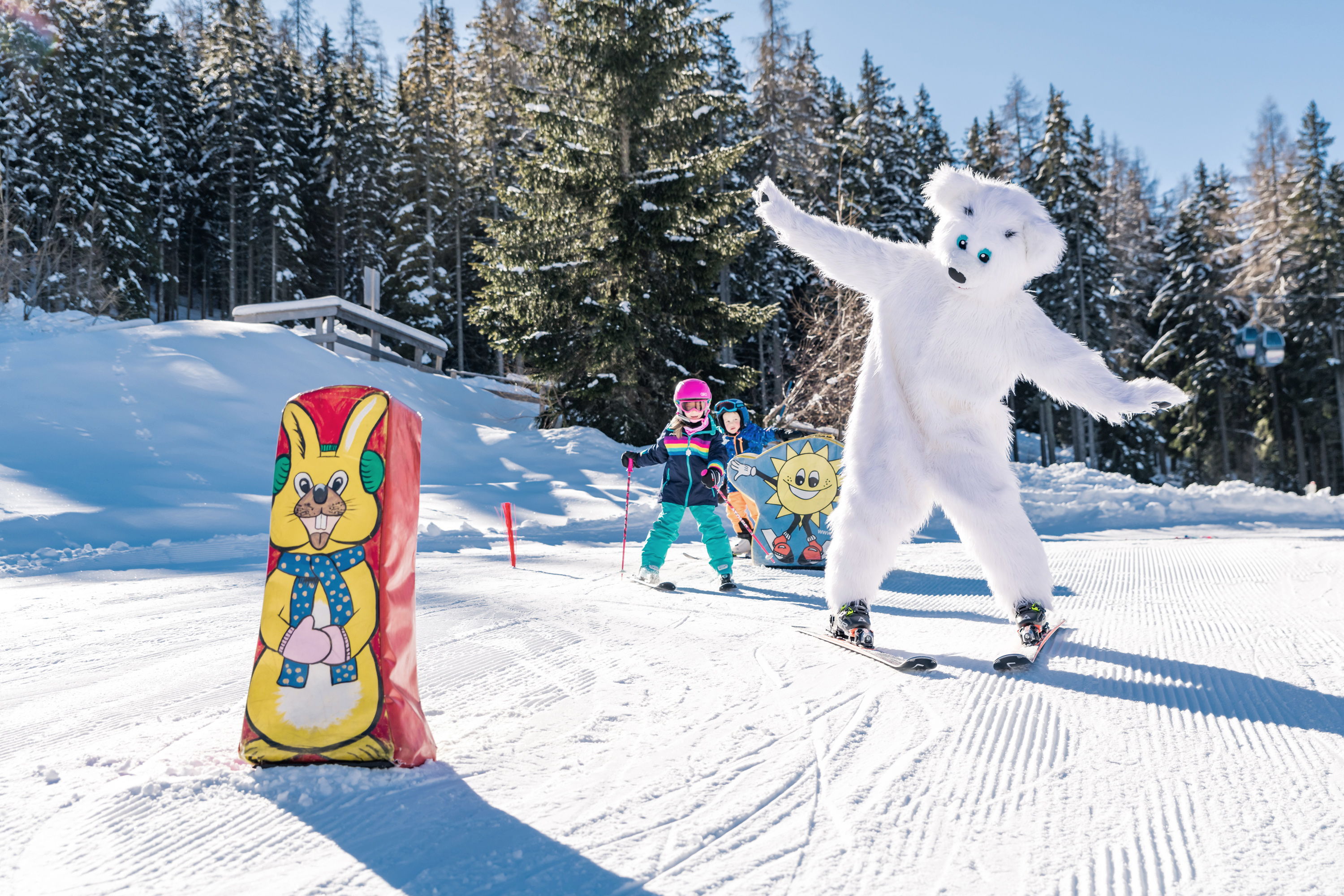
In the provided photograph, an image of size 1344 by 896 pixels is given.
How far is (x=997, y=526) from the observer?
131 inches

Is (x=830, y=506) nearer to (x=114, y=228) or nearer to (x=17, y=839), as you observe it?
(x=17, y=839)

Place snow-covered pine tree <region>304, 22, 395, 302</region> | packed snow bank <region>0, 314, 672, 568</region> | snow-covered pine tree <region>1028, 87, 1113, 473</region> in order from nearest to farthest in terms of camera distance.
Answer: packed snow bank <region>0, 314, 672, 568</region>, snow-covered pine tree <region>1028, 87, 1113, 473</region>, snow-covered pine tree <region>304, 22, 395, 302</region>

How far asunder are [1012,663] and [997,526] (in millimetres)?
593

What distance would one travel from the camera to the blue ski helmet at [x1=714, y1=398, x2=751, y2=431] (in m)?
5.92

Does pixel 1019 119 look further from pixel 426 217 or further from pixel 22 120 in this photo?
pixel 22 120

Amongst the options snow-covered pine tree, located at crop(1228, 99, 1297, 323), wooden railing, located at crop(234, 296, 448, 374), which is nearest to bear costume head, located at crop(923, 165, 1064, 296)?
wooden railing, located at crop(234, 296, 448, 374)

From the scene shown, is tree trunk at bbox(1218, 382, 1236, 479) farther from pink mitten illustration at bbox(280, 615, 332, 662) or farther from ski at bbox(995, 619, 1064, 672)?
pink mitten illustration at bbox(280, 615, 332, 662)

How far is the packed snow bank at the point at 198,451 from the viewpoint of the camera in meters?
7.54

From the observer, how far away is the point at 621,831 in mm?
1751

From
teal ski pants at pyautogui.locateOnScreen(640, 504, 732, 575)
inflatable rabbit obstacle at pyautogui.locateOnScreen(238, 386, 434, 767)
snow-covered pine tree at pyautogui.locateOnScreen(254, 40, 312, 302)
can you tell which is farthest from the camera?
snow-covered pine tree at pyautogui.locateOnScreen(254, 40, 312, 302)

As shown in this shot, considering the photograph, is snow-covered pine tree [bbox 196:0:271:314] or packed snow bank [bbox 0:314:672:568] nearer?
packed snow bank [bbox 0:314:672:568]

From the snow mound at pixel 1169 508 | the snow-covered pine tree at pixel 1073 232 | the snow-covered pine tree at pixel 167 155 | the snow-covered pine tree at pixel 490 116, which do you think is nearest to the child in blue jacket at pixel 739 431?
the snow mound at pixel 1169 508

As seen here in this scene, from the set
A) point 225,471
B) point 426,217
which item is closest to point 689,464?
point 225,471

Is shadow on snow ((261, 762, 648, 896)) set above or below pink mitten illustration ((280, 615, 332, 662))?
below
